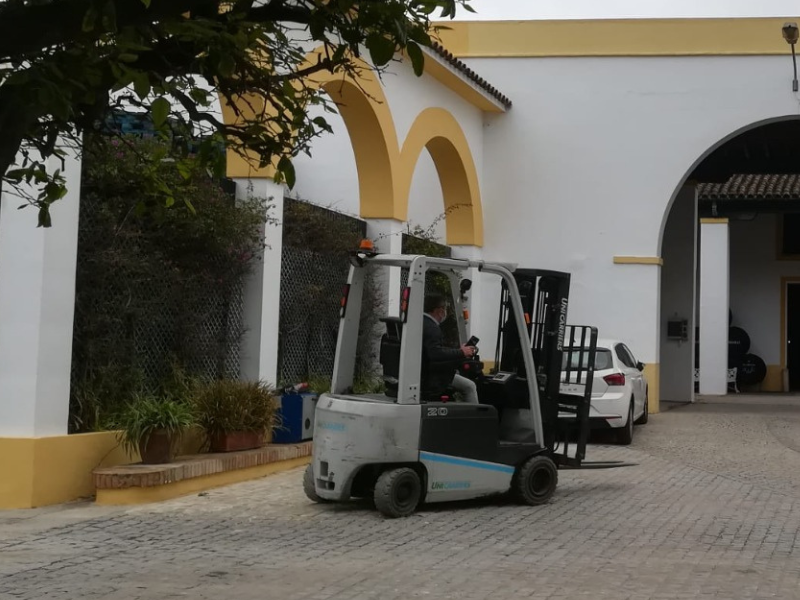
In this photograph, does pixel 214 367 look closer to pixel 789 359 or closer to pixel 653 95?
pixel 653 95

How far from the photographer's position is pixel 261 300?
12328 mm

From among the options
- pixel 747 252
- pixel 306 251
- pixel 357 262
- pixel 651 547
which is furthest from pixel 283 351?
pixel 747 252

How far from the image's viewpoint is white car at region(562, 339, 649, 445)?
1477 cm

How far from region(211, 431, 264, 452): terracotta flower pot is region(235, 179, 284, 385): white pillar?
1.15 metres

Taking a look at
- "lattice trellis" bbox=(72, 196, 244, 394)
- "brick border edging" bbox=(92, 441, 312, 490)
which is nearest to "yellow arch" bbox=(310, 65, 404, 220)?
"lattice trellis" bbox=(72, 196, 244, 394)

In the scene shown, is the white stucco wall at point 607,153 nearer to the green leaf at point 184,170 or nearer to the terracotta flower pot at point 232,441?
the terracotta flower pot at point 232,441

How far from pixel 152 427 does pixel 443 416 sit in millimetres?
2467

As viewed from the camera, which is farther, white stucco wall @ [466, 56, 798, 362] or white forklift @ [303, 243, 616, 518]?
white stucco wall @ [466, 56, 798, 362]

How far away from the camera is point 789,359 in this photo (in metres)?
30.3

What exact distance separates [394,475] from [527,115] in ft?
39.3

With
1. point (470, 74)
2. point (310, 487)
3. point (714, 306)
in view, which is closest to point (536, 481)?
point (310, 487)

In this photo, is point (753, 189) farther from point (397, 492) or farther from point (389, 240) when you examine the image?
point (397, 492)

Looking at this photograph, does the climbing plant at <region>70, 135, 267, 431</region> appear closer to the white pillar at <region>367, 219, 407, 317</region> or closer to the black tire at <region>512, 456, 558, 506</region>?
the black tire at <region>512, 456, 558, 506</region>

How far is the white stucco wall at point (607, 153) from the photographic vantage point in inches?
755
